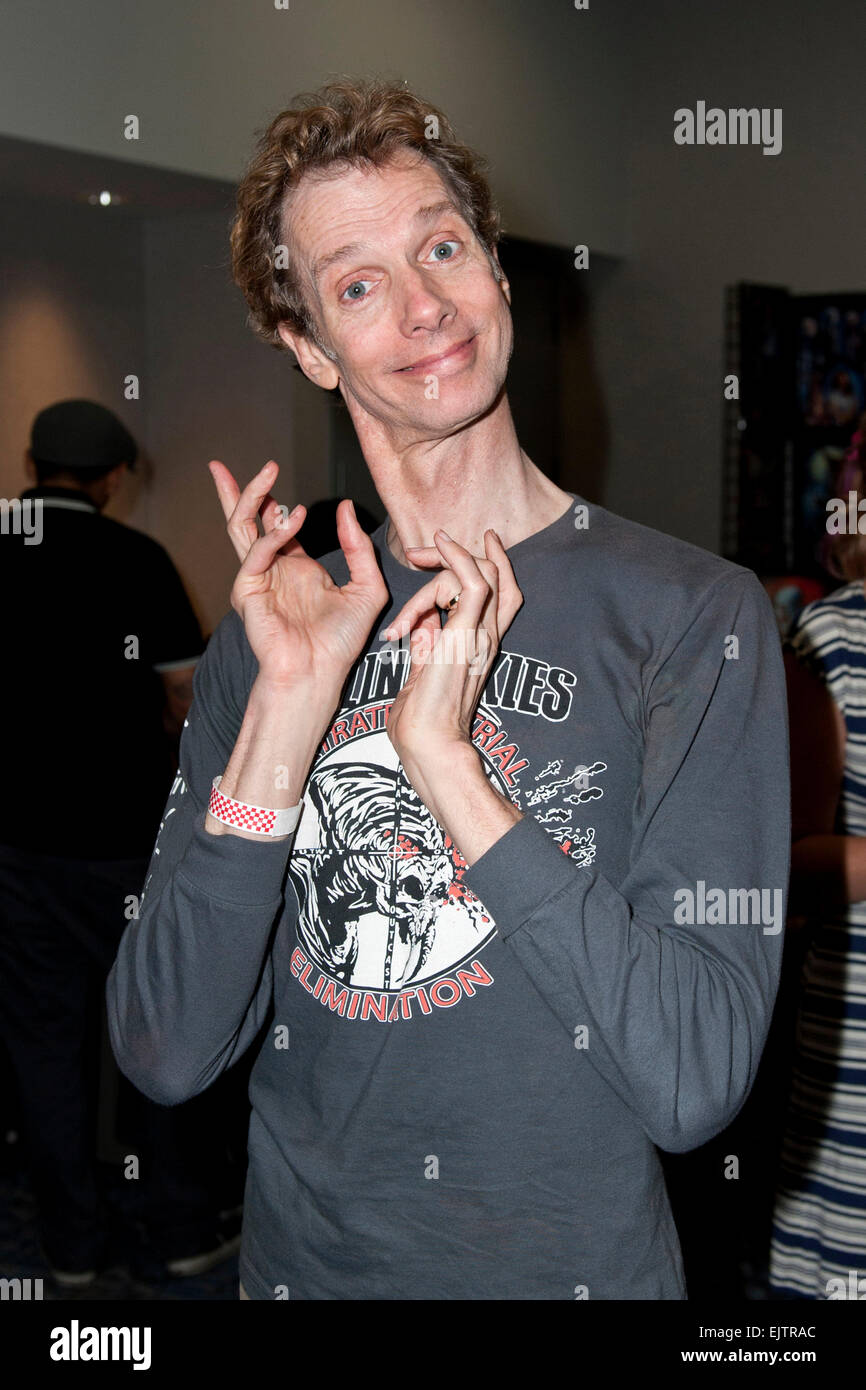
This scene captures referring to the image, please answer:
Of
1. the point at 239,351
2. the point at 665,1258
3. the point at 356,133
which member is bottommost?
the point at 665,1258

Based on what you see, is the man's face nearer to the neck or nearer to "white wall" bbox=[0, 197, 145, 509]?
the neck

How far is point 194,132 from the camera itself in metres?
3.03

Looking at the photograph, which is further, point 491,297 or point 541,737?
point 491,297

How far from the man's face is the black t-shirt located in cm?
146

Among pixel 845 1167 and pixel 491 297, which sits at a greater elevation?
pixel 491 297

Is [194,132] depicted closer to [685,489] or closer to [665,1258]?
[685,489]

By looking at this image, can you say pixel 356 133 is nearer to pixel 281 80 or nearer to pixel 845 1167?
pixel 845 1167

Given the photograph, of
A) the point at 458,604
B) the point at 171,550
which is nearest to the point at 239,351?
the point at 171,550

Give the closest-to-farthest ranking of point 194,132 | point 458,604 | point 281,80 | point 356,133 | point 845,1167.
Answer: point 458,604, point 356,133, point 845,1167, point 194,132, point 281,80

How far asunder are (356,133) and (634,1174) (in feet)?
2.78

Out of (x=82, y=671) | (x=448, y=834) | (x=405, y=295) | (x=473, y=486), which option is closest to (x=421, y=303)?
(x=405, y=295)

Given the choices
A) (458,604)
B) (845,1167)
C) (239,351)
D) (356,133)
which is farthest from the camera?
(239,351)

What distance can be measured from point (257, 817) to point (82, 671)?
1.59 metres

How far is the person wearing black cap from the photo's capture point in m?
2.47
